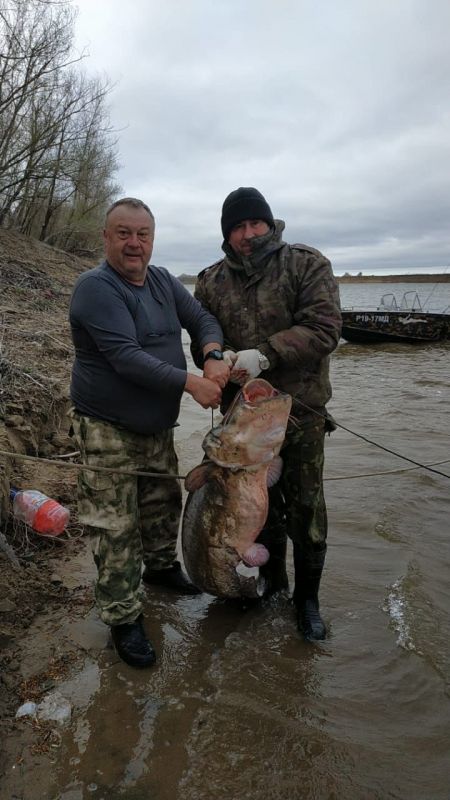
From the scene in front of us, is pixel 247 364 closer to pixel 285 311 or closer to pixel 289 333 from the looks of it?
pixel 289 333

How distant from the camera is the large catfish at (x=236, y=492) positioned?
269 centimetres

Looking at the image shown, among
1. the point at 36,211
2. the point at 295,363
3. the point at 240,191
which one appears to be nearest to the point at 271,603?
the point at 295,363

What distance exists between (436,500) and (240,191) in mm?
4175

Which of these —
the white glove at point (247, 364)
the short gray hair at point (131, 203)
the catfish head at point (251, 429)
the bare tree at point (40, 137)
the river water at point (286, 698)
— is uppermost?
the bare tree at point (40, 137)

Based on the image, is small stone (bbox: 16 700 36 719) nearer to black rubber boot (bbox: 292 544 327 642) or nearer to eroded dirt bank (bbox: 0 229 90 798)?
eroded dirt bank (bbox: 0 229 90 798)

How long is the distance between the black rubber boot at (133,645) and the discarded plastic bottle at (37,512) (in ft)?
4.05

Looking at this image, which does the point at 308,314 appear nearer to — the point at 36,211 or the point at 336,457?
the point at 336,457

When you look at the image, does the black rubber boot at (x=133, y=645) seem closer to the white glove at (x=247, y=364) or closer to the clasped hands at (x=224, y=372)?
the clasped hands at (x=224, y=372)

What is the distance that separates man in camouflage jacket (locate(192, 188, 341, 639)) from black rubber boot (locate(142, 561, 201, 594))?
0.80 m

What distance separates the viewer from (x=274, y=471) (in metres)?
3.11

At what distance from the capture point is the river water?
2301 millimetres

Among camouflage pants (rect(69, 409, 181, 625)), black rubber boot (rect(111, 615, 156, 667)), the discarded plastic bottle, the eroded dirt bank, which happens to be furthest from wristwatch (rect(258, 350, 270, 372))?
the discarded plastic bottle

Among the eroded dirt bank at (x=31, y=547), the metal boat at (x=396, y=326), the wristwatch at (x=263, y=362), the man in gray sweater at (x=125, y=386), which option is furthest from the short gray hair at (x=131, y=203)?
the metal boat at (x=396, y=326)

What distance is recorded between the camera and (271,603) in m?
3.67
